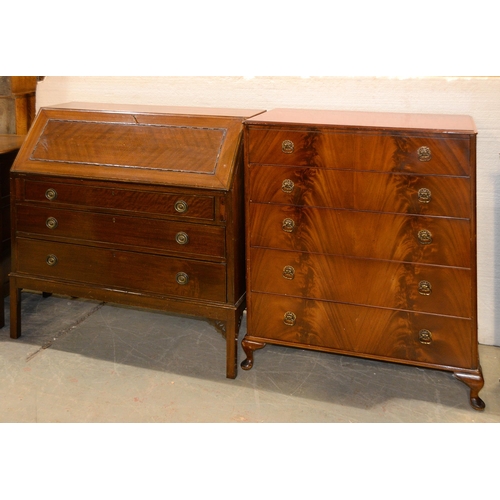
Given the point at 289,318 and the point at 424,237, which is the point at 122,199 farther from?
the point at 424,237

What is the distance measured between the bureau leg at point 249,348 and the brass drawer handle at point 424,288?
854 mm

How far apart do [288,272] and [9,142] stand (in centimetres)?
206

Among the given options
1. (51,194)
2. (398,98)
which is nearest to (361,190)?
(398,98)

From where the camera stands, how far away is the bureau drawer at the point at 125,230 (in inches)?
118

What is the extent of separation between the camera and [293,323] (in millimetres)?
3000

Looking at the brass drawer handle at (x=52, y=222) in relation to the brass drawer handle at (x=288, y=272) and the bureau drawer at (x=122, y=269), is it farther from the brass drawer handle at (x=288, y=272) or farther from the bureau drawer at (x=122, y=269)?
the brass drawer handle at (x=288, y=272)

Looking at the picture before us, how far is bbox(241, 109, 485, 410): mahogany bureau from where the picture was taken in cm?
263

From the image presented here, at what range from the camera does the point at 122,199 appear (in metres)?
3.13

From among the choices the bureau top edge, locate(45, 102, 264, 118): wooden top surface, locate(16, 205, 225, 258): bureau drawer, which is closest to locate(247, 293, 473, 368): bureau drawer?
locate(16, 205, 225, 258): bureau drawer

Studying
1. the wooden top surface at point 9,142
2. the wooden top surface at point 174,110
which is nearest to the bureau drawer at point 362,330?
the wooden top surface at point 174,110

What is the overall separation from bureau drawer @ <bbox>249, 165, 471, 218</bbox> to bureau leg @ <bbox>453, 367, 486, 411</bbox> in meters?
0.75

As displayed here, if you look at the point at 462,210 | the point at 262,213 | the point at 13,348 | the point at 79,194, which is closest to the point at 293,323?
the point at 262,213

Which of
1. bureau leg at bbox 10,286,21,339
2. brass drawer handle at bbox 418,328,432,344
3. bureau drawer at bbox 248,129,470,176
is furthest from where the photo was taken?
bureau leg at bbox 10,286,21,339

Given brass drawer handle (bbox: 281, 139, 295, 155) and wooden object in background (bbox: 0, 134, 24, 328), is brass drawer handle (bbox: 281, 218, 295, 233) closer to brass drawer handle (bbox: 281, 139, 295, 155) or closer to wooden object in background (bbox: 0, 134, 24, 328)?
brass drawer handle (bbox: 281, 139, 295, 155)
